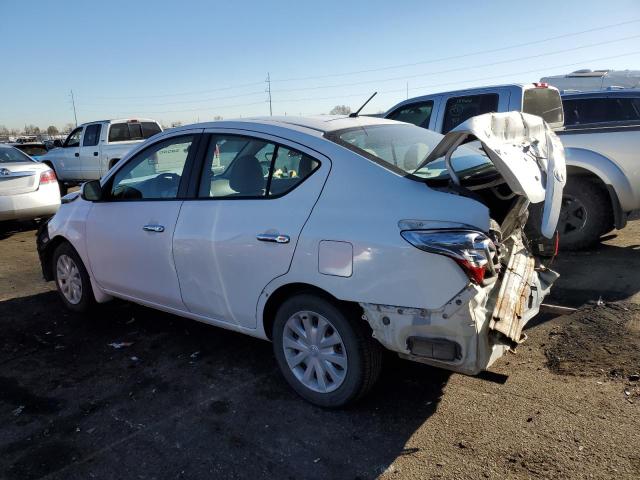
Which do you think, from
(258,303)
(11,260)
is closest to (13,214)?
(11,260)

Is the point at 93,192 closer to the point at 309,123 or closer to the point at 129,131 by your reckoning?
the point at 309,123

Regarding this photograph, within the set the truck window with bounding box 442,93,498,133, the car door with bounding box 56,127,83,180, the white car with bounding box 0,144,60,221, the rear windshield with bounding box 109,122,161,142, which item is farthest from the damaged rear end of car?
the car door with bounding box 56,127,83,180

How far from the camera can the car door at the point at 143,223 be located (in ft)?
12.7

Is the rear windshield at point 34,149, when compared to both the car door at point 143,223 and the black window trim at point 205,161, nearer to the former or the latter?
the car door at point 143,223

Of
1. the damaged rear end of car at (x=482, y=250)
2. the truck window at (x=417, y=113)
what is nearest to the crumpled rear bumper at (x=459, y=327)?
the damaged rear end of car at (x=482, y=250)

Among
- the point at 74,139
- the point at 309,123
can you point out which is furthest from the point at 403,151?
the point at 74,139

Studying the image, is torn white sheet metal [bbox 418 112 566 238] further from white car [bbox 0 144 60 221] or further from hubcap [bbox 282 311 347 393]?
white car [bbox 0 144 60 221]

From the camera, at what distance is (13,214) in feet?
27.7

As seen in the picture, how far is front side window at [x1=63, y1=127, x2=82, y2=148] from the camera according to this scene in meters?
13.6

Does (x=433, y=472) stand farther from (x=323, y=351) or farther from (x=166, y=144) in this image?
(x=166, y=144)

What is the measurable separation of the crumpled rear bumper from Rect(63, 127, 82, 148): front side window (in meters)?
12.9

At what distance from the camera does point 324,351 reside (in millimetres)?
3146

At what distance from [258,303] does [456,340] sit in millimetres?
1316

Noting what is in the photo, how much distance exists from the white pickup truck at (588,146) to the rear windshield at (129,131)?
847 centimetres
